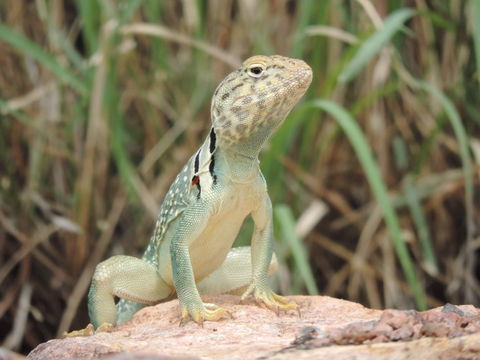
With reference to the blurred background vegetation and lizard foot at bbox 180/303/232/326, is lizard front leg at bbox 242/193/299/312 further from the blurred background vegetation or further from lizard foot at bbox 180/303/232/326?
the blurred background vegetation

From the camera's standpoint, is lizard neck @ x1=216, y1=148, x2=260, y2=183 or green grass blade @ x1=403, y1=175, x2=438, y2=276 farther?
green grass blade @ x1=403, y1=175, x2=438, y2=276

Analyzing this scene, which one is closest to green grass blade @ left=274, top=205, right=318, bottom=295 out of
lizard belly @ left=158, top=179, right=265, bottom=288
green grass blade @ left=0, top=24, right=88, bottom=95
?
lizard belly @ left=158, top=179, right=265, bottom=288

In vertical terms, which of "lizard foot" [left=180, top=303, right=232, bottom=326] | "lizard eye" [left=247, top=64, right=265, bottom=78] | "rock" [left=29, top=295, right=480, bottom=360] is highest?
"lizard eye" [left=247, top=64, right=265, bottom=78]

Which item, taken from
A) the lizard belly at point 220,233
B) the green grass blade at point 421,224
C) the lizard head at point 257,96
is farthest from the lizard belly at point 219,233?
the green grass blade at point 421,224

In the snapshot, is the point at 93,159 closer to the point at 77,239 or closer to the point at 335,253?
the point at 77,239

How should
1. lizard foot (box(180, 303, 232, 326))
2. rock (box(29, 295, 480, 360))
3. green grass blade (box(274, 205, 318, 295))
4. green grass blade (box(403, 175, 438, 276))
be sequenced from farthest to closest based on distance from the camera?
green grass blade (box(403, 175, 438, 276)) < green grass blade (box(274, 205, 318, 295)) < lizard foot (box(180, 303, 232, 326)) < rock (box(29, 295, 480, 360))

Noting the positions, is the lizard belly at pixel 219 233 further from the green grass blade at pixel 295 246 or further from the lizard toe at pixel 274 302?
the green grass blade at pixel 295 246

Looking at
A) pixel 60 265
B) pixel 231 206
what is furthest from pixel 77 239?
pixel 231 206
